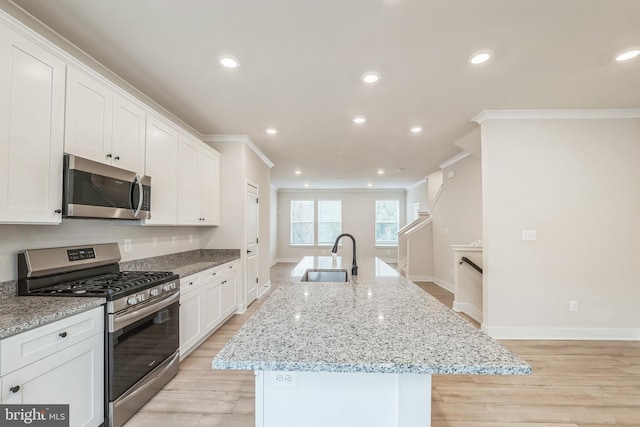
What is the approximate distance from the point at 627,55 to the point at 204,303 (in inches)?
169

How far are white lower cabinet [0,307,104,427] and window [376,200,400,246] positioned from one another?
28.9 feet

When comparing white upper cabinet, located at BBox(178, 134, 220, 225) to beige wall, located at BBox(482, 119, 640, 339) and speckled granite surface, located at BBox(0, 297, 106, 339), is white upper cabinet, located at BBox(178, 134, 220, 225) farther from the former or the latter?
beige wall, located at BBox(482, 119, 640, 339)

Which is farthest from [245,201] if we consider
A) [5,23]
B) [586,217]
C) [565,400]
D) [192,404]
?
[586,217]

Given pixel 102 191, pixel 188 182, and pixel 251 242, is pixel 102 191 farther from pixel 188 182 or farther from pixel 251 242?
pixel 251 242

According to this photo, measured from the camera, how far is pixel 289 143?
4.52 metres

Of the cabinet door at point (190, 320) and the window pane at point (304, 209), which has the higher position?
the window pane at point (304, 209)

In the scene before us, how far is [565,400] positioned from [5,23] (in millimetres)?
4272

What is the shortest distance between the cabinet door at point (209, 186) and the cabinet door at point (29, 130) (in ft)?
6.15

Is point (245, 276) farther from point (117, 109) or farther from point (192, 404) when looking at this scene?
point (117, 109)

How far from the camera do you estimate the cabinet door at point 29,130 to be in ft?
4.75

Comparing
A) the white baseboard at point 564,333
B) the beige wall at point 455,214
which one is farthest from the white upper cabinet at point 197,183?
the beige wall at point 455,214

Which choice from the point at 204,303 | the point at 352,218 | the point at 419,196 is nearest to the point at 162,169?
the point at 204,303

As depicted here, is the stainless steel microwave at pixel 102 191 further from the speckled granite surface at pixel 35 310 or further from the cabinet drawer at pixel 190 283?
the cabinet drawer at pixel 190 283

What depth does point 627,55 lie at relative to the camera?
219cm
